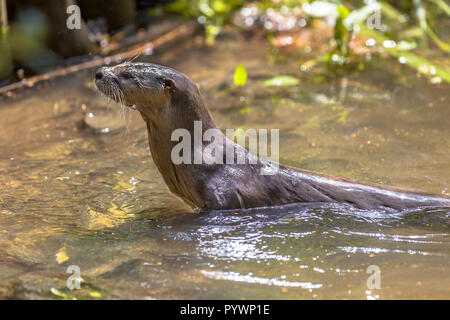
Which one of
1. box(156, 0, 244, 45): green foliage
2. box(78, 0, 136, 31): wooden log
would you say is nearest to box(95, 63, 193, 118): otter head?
box(78, 0, 136, 31): wooden log

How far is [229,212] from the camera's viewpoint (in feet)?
10.3

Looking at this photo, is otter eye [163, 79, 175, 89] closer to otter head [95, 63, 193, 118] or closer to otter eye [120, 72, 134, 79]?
otter head [95, 63, 193, 118]

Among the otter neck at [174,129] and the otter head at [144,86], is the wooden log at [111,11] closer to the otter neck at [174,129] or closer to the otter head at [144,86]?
the otter head at [144,86]

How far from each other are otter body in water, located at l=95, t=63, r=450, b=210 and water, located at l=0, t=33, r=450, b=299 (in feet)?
0.22

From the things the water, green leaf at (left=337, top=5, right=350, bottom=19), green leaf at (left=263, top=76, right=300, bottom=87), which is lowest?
the water

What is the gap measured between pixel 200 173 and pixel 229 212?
9.4 inches

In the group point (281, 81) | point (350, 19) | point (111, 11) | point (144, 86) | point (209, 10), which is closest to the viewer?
point (144, 86)

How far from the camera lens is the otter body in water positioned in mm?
3104

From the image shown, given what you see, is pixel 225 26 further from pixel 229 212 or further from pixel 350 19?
pixel 229 212

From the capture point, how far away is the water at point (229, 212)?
2482 millimetres

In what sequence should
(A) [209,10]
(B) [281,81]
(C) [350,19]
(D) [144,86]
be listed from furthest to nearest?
(A) [209,10]
(C) [350,19]
(B) [281,81]
(D) [144,86]

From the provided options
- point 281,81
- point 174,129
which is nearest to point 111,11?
point 281,81

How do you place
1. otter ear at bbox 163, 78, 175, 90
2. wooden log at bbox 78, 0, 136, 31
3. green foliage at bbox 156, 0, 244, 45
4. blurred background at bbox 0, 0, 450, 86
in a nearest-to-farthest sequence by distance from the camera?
otter ear at bbox 163, 78, 175, 90, blurred background at bbox 0, 0, 450, 86, wooden log at bbox 78, 0, 136, 31, green foliage at bbox 156, 0, 244, 45

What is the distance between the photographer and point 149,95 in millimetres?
3084
